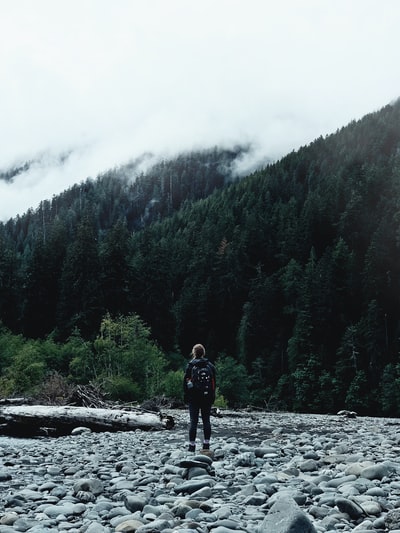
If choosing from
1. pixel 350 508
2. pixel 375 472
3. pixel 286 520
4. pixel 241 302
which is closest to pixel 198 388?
pixel 375 472

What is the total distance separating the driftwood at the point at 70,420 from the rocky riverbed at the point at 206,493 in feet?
22.7

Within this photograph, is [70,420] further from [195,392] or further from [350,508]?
[350,508]

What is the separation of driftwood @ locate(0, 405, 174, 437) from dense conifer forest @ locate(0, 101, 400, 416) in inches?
623

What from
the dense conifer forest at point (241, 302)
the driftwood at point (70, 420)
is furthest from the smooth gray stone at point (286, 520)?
the dense conifer forest at point (241, 302)

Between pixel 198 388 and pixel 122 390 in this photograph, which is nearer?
pixel 198 388

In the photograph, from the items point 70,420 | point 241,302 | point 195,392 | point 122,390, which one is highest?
point 241,302

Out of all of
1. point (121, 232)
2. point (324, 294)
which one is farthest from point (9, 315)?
point (324, 294)

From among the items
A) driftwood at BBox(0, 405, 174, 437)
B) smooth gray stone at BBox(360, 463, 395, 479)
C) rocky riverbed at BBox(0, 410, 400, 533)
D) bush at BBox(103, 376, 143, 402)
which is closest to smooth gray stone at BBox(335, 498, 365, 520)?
rocky riverbed at BBox(0, 410, 400, 533)

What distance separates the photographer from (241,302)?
91.6 m

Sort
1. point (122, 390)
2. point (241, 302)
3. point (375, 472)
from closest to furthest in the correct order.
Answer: point (375, 472), point (122, 390), point (241, 302)

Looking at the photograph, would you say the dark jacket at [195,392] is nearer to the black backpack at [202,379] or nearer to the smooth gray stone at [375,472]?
the black backpack at [202,379]

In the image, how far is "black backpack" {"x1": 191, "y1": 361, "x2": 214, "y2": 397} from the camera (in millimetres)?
→ 10867

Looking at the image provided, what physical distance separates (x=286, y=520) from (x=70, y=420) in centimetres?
1507

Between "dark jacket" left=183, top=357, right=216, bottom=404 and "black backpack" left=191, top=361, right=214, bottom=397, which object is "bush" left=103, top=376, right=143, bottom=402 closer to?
"dark jacket" left=183, top=357, right=216, bottom=404
